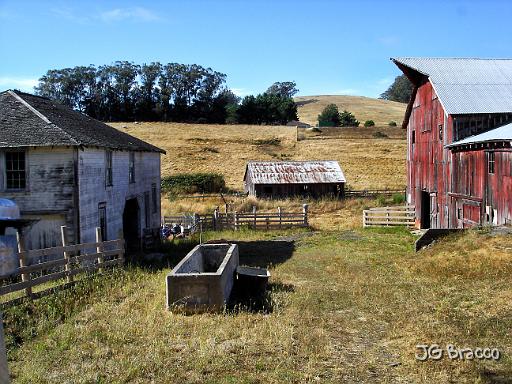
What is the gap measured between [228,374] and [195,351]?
3.66 ft

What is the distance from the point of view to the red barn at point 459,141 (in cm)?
1936

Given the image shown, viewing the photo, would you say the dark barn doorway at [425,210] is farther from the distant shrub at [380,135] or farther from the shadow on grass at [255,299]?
the distant shrub at [380,135]

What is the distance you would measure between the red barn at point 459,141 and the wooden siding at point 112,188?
13.1 m

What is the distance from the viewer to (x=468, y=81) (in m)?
25.5

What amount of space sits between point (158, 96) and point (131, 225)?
83670 millimetres

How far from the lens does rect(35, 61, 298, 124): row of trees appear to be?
101m

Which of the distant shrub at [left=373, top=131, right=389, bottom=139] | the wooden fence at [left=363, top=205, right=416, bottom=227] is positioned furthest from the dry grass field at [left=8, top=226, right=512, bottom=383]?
the distant shrub at [left=373, top=131, right=389, bottom=139]

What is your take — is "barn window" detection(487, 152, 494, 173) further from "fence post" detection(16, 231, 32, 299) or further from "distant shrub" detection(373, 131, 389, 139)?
"distant shrub" detection(373, 131, 389, 139)

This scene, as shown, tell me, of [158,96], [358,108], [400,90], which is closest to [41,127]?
[158,96]

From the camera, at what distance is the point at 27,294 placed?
1112 cm

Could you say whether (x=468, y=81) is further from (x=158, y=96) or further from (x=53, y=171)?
(x=158, y=96)

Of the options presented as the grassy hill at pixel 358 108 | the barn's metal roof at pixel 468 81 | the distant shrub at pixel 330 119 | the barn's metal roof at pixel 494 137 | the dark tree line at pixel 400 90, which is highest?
the dark tree line at pixel 400 90

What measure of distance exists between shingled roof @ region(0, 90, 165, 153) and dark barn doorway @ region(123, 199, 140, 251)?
323 centimetres

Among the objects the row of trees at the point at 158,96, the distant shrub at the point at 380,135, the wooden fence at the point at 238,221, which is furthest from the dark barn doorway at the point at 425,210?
the row of trees at the point at 158,96
